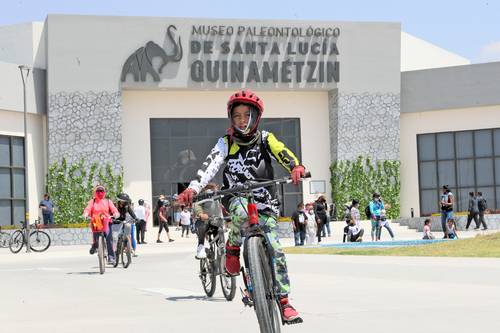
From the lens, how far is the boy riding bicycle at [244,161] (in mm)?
7953

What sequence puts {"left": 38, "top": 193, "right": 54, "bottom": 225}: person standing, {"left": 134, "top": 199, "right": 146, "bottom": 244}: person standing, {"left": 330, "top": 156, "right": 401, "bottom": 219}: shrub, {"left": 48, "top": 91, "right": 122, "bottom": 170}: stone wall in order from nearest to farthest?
1. {"left": 134, "top": 199, "right": 146, "bottom": 244}: person standing
2. {"left": 38, "top": 193, "right": 54, "bottom": 225}: person standing
3. {"left": 48, "top": 91, "right": 122, "bottom": 170}: stone wall
4. {"left": 330, "top": 156, "right": 401, "bottom": 219}: shrub

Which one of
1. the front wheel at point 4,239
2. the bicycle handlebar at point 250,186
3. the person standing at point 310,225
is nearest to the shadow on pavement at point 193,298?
the bicycle handlebar at point 250,186

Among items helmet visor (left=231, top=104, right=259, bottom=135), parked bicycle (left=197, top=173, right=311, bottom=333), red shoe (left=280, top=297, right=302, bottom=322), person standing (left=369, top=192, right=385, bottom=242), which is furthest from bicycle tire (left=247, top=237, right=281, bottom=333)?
person standing (left=369, top=192, right=385, bottom=242)

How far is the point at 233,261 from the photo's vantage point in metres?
8.14

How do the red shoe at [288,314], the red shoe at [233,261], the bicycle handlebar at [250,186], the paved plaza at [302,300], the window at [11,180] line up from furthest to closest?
the window at [11,180] < the paved plaza at [302,300] < the red shoe at [233,261] < the bicycle handlebar at [250,186] < the red shoe at [288,314]

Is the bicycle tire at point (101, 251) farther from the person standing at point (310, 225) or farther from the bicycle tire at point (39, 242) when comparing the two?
the bicycle tire at point (39, 242)

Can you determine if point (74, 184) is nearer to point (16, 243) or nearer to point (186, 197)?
point (16, 243)

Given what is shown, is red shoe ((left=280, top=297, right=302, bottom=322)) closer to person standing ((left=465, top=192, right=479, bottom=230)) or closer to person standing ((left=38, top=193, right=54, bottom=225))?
person standing ((left=465, top=192, right=479, bottom=230))

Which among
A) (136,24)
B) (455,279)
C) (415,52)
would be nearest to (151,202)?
(136,24)

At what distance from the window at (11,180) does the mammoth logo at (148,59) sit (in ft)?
18.5

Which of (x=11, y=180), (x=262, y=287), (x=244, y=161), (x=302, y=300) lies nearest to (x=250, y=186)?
(x=244, y=161)

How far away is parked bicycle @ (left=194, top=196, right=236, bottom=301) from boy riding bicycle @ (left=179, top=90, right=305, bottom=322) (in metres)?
3.87

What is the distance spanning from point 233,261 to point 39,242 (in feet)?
88.6

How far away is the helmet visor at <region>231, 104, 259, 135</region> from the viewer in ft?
26.3
